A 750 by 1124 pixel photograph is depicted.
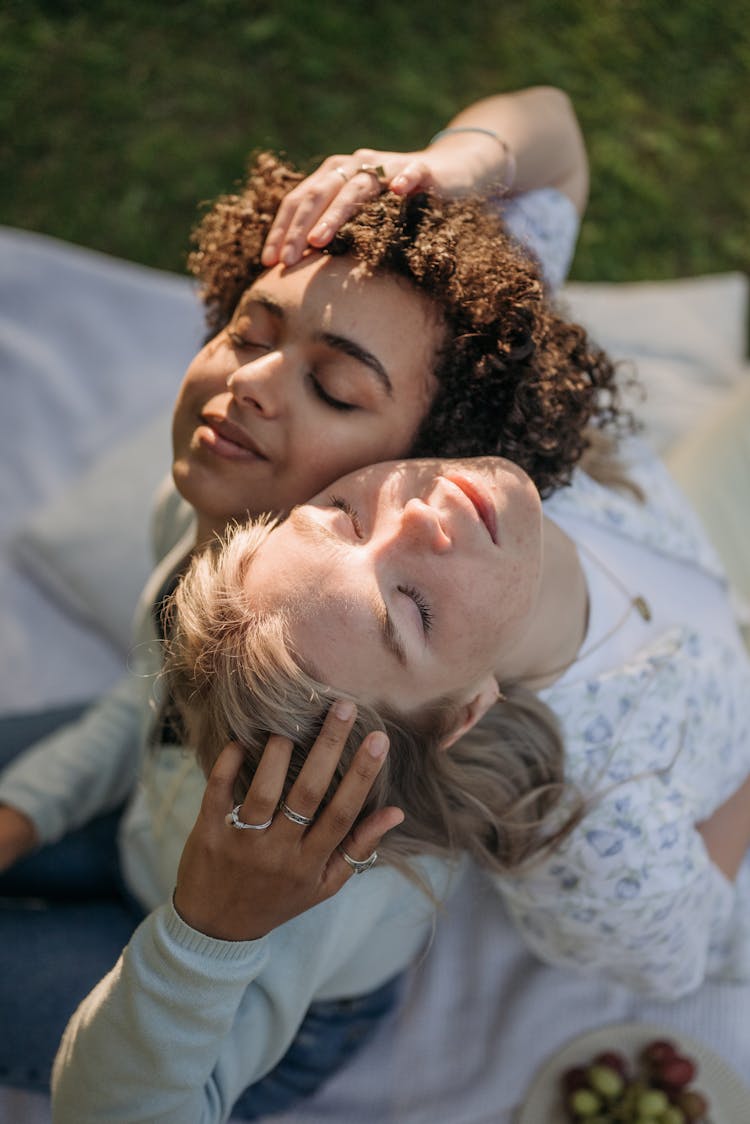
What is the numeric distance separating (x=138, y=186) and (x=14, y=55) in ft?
2.77

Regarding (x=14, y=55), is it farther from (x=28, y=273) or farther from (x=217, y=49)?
(x=28, y=273)

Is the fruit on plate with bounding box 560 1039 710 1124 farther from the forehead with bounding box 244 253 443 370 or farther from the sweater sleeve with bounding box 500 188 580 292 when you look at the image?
the sweater sleeve with bounding box 500 188 580 292

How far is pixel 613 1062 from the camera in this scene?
2.35 meters

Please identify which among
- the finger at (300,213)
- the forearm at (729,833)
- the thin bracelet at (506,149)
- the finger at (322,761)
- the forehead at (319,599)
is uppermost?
the thin bracelet at (506,149)

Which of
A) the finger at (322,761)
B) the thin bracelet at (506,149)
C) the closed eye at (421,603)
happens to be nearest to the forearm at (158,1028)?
the finger at (322,761)

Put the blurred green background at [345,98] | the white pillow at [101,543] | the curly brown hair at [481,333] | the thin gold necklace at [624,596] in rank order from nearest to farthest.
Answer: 1. the curly brown hair at [481,333]
2. the thin gold necklace at [624,596]
3. the white pillow at [101,543]
4. the blurred green background at [345,98]

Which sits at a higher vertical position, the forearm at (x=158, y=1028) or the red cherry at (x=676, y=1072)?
the forearm at (x=158, y=1028)

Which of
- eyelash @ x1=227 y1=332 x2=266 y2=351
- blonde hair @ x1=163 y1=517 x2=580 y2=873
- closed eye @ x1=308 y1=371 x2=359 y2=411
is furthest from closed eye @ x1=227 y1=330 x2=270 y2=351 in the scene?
blonde hair @ x1=163 y1=517 x2=580 y2=873

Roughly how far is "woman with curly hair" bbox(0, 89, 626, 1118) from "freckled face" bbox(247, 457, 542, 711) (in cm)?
17

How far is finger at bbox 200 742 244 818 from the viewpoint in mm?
1680

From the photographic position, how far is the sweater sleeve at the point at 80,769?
2445 mm

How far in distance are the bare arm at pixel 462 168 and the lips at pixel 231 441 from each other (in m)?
0.36

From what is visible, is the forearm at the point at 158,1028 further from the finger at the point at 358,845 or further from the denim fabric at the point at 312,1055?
the denim fabric at the point at 312,1055

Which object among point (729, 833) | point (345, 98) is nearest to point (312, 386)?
point (729, 833)
